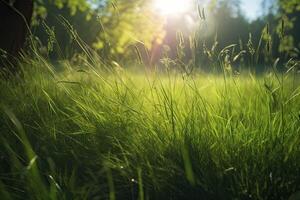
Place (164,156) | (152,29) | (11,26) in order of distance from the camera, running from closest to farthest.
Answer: (164,156)
(11,26)
(152,29)

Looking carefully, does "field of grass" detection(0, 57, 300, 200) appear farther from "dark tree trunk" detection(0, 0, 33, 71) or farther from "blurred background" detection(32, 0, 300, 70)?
"dark tree trunk" detection(0, 0, 33, 71)

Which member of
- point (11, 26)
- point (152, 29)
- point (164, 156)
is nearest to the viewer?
point (164, 156)

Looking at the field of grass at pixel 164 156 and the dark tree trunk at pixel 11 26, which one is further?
the dark tree trunk at pixel 11 26

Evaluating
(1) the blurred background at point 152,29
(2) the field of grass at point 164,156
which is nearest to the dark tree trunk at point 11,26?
(1) the blurred background at point 152,29

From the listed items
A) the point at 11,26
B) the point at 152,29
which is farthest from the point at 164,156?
the point at 152,29

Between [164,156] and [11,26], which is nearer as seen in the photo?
[164,156]

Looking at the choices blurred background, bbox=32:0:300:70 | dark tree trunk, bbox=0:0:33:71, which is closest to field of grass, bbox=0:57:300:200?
blurred background, bbox=32:0:300:70

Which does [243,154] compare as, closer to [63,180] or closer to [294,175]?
[294,175]

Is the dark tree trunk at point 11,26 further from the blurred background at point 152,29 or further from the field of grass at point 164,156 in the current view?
the field of grass at point 164,156

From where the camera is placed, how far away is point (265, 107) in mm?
2949

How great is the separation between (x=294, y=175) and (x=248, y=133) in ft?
1.10

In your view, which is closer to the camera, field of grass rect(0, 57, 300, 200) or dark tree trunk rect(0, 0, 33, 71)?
field of grass rect(0, 57, 300, 200)

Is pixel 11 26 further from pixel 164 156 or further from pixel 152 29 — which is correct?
pixel 152 29

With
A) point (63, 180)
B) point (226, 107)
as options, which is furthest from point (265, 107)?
point (63, 180)
